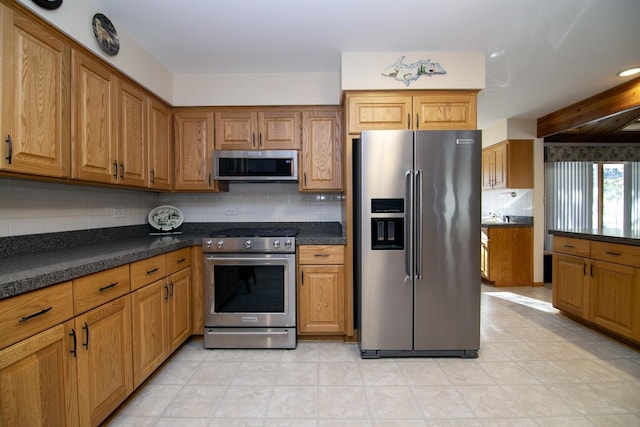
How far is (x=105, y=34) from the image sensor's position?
71.9 inches

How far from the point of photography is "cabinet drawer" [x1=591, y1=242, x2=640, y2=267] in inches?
87.9

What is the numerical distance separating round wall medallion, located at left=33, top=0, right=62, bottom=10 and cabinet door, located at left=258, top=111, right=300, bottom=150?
1.46 meters

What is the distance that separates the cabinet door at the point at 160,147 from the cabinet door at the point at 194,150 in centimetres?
7

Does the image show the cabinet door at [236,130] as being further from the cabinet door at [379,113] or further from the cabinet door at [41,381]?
the cabinet door at [41,381]

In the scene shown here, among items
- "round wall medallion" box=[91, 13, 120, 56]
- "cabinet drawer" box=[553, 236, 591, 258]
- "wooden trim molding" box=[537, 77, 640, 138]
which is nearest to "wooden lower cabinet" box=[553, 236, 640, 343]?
"cabinet drawer" box=[553, 236, 591, 258]

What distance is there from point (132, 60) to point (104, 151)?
811 mm

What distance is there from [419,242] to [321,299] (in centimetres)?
94

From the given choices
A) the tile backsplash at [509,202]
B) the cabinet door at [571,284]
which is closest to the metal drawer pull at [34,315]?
the cabinet door at [571,284]

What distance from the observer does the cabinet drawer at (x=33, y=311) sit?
998mm


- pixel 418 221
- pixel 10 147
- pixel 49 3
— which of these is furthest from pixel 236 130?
pixel 418 221

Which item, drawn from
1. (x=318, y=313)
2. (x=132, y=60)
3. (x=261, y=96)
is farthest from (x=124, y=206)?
(x=318, y=313)

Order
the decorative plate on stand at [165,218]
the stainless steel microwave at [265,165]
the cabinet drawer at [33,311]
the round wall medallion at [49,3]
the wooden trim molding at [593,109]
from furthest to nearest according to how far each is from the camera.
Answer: the wooden trim molding at [593,109], the decorative plate on stand at [165,218], the stainless steel microwave at [265,165], the round wall medallion at [49,3], the cabinet drawer at [33,311]

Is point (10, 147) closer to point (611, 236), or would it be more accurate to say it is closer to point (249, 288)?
point (249, 288)

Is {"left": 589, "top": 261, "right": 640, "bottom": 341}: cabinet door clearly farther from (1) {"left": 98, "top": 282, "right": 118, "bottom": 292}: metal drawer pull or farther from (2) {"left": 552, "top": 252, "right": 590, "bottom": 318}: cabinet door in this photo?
(1) {"left": 98, "top": 282, "right": 118, "bottom": 292}: metal drawer pull
